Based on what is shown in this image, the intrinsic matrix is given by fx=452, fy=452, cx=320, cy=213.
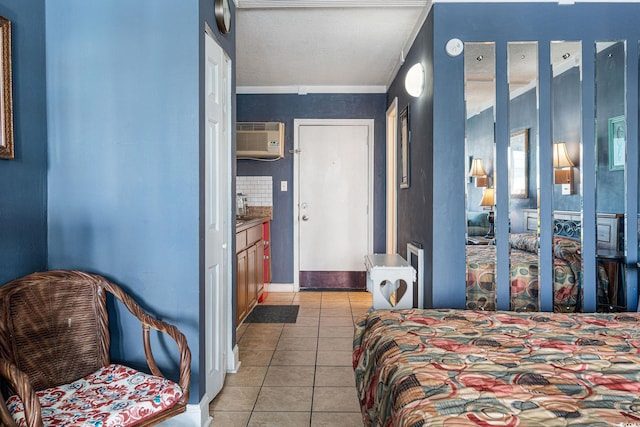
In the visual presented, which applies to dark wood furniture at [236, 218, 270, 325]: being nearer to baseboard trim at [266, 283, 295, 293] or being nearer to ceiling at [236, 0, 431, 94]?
baseboard trim at [266, 283, 295, 293]

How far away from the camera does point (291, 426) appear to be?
7.44 feet

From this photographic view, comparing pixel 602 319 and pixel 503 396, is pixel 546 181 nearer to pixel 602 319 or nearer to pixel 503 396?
pixel 602 319

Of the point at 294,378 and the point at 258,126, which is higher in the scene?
the point at 258,126

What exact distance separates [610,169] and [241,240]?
2.69m

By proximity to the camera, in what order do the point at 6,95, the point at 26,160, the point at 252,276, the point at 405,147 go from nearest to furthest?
the point at 6,95 < the point at 26,160 < the point at 405,147 < the point at 252,276

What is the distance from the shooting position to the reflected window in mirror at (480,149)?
8.96 feet

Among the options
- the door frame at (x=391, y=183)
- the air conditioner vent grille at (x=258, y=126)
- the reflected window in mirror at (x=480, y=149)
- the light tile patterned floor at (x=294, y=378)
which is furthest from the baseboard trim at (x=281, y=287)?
the reflected window in mirror at (x=480, y=149)

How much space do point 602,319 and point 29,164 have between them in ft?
8.43

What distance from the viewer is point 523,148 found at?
271 centimetres

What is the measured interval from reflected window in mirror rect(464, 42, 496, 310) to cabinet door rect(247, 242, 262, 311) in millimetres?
2151

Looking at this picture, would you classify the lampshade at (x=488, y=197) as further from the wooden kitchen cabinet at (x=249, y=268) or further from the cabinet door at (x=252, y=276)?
the cabinet door at (x=252, y=276)

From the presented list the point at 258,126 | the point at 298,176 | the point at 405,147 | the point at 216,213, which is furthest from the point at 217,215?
the point at 298,176

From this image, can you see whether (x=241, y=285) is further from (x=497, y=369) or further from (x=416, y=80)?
(x=497, y=369)

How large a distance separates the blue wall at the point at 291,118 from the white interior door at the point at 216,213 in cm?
266
